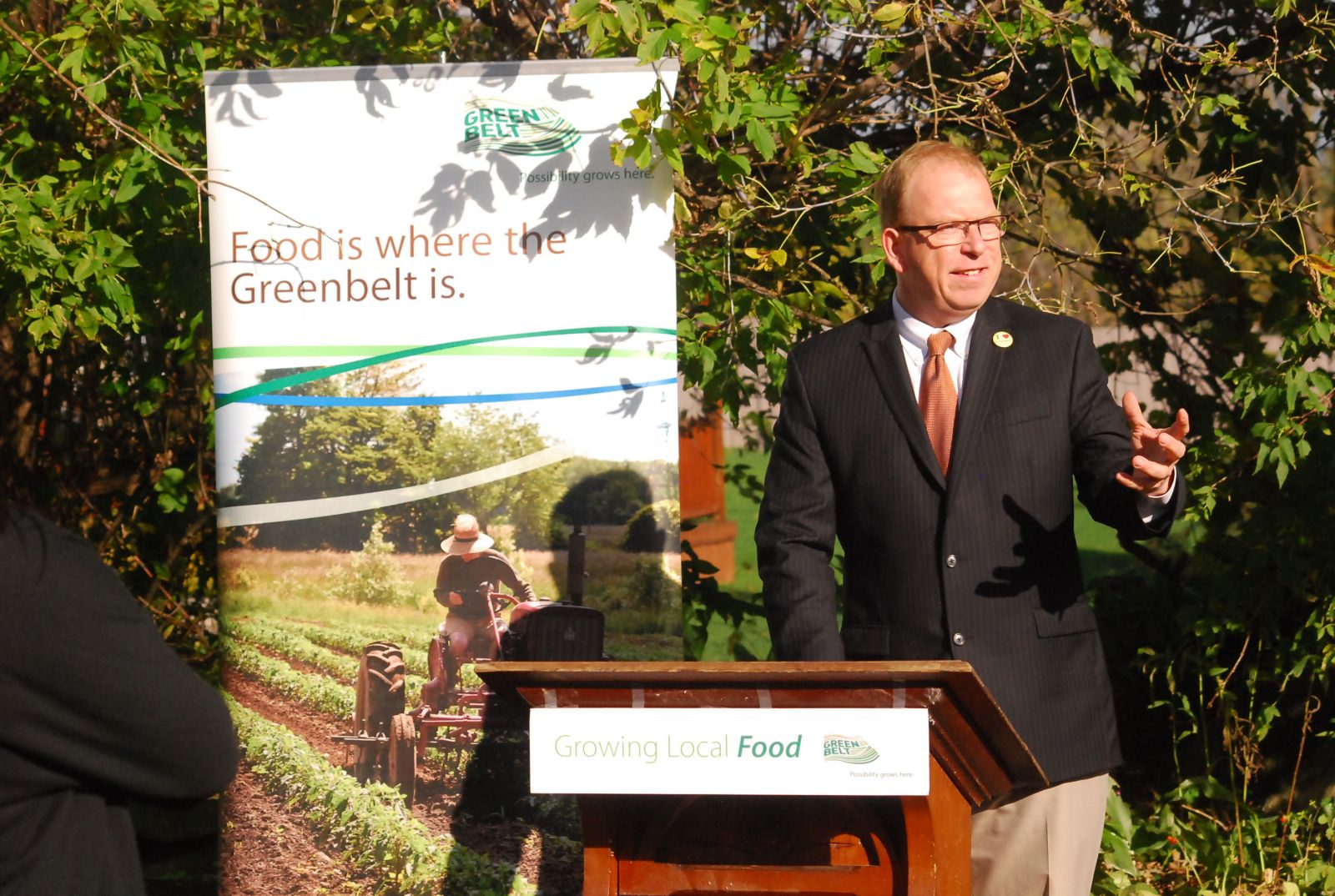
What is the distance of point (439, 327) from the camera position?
379cm

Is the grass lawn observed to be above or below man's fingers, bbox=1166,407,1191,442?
below

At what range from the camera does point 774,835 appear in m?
2.33

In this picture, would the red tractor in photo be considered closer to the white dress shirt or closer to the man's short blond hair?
the white dress shirt

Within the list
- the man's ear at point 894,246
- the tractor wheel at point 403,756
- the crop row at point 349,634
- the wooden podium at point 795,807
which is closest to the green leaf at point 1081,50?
the man's ear at point 894,246

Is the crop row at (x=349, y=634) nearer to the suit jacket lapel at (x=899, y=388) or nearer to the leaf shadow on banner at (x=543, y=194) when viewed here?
the leaf shadow on banner at (x=543, y=194)

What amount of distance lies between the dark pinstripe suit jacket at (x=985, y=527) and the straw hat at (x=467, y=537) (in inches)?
43.5

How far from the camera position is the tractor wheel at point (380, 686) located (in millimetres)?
3912

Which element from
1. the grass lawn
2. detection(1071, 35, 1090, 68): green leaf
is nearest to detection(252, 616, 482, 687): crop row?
the grass lawn

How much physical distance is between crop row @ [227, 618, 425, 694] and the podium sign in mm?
1809

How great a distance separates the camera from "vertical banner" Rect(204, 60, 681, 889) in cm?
377

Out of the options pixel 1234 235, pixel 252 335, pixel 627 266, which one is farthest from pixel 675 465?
pixel 1234 235

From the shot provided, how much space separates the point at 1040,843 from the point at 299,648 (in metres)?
2.06

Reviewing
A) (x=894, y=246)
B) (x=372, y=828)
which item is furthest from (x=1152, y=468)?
(x=372, y=828)

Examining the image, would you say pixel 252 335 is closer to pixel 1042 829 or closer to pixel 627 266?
pixel 627 266
